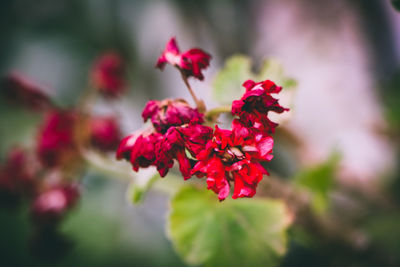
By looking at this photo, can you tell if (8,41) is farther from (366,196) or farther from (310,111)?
(366,196)

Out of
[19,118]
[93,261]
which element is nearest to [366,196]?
[93,261]

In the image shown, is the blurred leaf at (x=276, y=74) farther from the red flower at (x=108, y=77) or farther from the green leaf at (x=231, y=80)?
the red flower at (x=108, y=77)

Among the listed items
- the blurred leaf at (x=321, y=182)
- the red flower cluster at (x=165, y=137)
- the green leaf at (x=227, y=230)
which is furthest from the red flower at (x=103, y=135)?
the blurred leaf at (x=321, y=182)

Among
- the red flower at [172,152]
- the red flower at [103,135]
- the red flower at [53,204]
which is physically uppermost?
the red flower at [103,135]

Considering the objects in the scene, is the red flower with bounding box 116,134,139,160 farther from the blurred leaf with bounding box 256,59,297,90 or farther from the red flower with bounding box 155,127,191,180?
the blurred leaf with bounding box 256,59,297,90

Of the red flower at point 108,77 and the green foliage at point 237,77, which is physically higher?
the red flower at point 108,77

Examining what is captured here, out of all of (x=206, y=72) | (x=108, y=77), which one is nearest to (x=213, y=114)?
A: (x=108, y=77)

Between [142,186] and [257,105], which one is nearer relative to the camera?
[257,105]

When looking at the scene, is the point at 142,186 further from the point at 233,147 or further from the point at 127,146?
the point at 233,147
